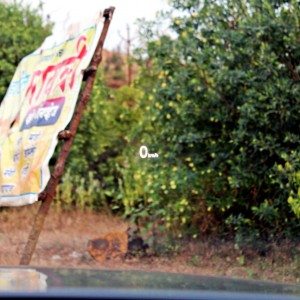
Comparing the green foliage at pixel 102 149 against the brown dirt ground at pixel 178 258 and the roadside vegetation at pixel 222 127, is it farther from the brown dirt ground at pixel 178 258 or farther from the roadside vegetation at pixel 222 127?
the roadside vegetation at pixel 222 127

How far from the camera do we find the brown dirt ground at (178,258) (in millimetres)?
8516

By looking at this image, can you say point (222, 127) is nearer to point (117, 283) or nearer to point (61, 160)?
point (61, 160)

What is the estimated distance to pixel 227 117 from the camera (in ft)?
28.7

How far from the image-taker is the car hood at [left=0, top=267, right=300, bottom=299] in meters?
2.68

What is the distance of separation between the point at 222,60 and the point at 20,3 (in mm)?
5637

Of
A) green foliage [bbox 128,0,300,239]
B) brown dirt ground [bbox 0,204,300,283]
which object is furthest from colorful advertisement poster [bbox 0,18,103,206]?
green foliage [bbox 128,0,300,239]

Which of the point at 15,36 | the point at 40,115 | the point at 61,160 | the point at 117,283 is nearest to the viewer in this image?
the point at 117,283

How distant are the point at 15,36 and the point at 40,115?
559cm

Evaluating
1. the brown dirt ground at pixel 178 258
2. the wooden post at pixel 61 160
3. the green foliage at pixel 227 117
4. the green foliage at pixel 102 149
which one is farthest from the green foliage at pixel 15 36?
the wooden post at pixel 61 160

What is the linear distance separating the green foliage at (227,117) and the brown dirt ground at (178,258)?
0.27 metres

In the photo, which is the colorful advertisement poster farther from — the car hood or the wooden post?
the car hood

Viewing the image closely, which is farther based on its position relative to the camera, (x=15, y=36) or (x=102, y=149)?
(x=102, y=149)

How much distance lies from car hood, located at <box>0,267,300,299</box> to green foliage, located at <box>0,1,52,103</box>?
912cm

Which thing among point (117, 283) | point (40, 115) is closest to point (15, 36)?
point (40, 115)
